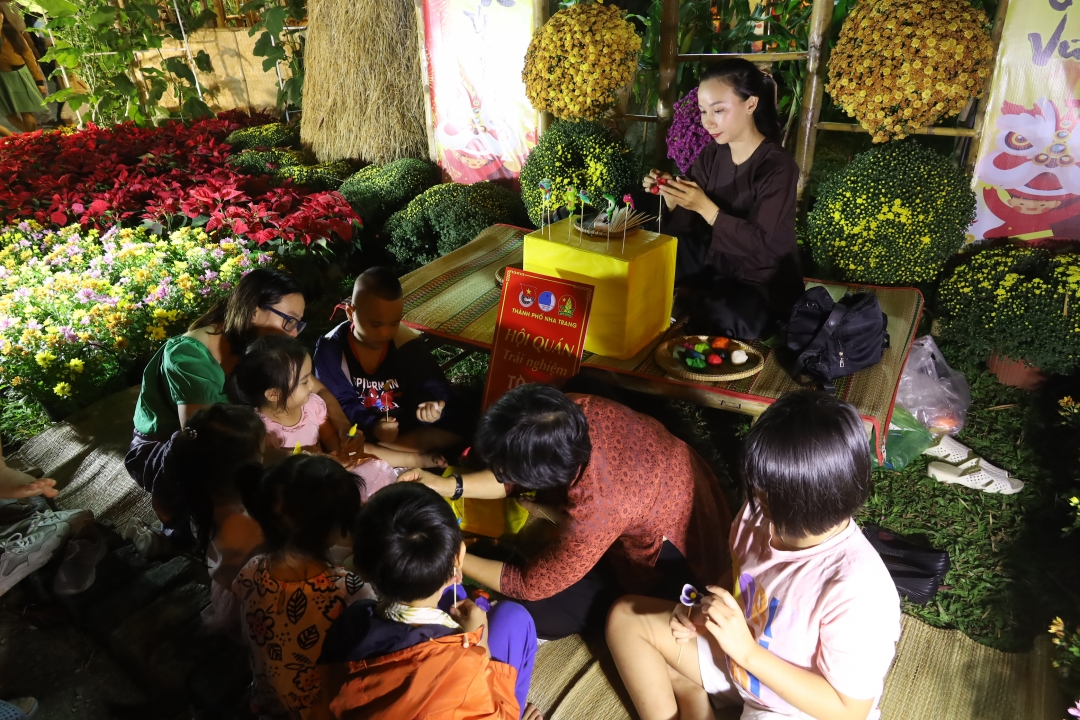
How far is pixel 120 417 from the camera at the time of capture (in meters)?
3.50

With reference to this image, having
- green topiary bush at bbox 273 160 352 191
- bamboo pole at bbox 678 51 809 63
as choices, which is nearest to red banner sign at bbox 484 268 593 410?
bamboo pole at bbox 678 51 809 63

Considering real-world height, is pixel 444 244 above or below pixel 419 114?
below

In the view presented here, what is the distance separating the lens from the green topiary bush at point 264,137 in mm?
7164

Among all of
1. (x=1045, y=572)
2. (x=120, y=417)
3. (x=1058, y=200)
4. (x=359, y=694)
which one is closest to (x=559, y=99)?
(x=1058, y=200)

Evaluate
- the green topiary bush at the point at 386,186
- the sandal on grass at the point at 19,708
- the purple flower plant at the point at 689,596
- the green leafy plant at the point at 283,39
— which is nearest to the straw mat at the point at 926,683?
the purple flower plant at the point at 689,596

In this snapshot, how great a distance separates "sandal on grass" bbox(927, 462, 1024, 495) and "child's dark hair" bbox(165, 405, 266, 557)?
3055mm

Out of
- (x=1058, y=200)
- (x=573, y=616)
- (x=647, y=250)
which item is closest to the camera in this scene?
(x=573, y=616)

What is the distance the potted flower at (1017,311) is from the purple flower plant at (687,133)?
5.87 feet

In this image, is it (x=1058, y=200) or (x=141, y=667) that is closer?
(x=141, y=667)

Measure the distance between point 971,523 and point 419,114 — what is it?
5816 millimetres

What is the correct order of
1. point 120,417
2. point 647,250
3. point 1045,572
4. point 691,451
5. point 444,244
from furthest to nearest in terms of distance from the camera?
point 444,244
point 120,417
point 647,250
point 1045,572
point 691,451

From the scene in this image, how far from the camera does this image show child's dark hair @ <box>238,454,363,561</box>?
1715 mm

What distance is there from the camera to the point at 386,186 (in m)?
5.93

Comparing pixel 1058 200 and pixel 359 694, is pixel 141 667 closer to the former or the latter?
pixel 359 694
